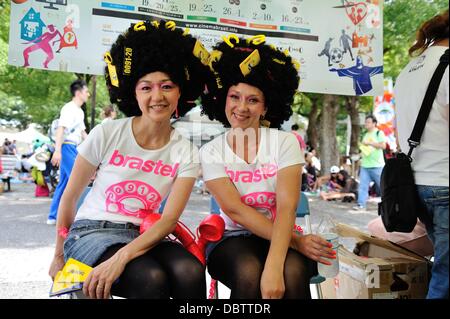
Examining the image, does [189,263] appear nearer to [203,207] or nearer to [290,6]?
[290,6]

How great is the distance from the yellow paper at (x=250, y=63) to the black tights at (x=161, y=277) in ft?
3.03

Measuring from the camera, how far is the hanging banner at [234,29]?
7.77 ft

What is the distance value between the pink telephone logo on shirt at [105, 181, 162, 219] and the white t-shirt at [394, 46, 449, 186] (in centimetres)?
112

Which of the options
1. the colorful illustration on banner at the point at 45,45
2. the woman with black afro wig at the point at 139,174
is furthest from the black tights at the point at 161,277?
the colorful illustration on banner at the point at 45,45

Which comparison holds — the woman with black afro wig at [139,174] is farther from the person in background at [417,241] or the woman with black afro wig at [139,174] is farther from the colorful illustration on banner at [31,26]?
the person in background at [417,241]

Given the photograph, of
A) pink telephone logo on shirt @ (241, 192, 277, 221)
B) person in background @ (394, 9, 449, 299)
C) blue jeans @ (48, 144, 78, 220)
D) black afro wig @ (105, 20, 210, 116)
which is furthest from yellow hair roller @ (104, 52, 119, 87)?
blue jeans @ (48, 144, 78, 220)

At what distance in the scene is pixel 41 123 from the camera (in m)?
16.3

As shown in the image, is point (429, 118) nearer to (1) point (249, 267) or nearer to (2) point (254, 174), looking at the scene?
(2) point (254, 174)

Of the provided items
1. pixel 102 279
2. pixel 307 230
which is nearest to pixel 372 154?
pixel 307 230

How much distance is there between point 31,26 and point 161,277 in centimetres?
169

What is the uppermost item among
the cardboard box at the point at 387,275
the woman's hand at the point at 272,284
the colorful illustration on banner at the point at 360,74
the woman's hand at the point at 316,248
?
the colorful illustration on banner at the point at 360,74

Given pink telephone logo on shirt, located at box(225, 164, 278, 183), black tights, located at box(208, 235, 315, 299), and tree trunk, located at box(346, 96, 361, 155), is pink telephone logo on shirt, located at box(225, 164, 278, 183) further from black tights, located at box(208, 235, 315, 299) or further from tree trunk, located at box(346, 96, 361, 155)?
tree trunk, located at box(346, 96, 361, 155)

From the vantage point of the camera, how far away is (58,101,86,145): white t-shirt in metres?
4.39
